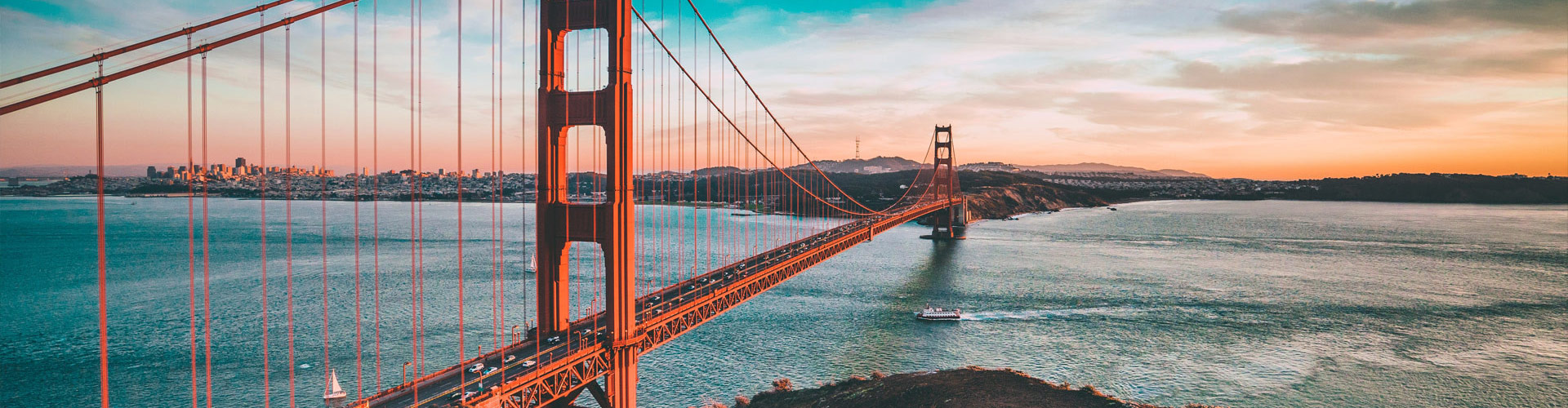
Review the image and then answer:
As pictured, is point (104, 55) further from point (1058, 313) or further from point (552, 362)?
point (1058, 313)

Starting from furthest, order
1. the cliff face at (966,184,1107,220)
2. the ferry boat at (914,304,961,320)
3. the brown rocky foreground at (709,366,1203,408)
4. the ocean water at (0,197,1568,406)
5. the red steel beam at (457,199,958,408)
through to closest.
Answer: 1. the cliff face at (966,184,1107,220)
2. the ferry boat at (914,304,961,320)
3. the ocean water at (0,197,1568,406)
4. the brown rocky foreground at (709,366,1203,408)
5. the red steel beam at (457,199,958,408)

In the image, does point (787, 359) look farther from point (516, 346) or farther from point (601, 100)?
point (601, 100)

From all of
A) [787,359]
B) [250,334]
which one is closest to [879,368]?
[787,359]

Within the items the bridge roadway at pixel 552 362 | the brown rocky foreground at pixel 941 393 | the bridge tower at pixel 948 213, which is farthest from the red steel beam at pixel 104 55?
the bridge tower at pixel 948 213

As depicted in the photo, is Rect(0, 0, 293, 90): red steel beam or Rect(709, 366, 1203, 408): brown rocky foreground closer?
Rect(0, 0, 293, 90): red steel beam

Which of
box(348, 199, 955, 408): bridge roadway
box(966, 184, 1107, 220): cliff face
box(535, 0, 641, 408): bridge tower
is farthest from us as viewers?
box(966, 184, 1107, 220): cliff face

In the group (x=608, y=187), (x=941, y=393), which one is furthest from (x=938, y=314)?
(x=608, y=187)

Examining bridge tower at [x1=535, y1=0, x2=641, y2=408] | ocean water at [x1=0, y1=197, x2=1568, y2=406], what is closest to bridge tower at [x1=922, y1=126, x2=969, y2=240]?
ocean water at [x1=0, y1=197, x2=1568, y2=406]

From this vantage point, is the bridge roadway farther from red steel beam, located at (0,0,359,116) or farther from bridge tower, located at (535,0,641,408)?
red steel beam, located at (0,0,359,116)
